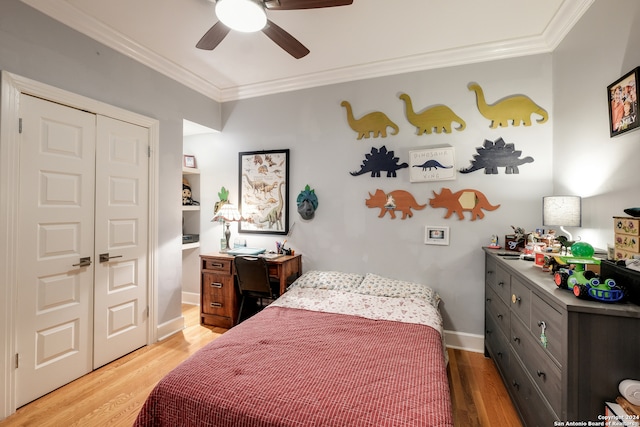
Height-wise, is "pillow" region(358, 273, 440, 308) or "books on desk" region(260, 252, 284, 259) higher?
"books on desk" region(260, 252, 284, 259)

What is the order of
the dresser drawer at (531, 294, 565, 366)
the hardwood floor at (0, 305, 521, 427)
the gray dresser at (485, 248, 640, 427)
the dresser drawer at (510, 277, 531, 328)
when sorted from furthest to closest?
the hardwood floor at (0, 305, 521, 427) < the dresser drawer at (510, 277, 531, 328) < the dresser drawer at (531, 294, 565, 366) < the gray dresser at (485, 248, 640, 427)

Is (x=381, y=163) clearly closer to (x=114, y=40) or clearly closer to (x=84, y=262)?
(x=114, y=40)

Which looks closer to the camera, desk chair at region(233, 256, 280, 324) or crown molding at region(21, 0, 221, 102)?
crown molding at region(21, 0, 221, 102)

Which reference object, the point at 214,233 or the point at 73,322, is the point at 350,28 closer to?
the point at 214,233

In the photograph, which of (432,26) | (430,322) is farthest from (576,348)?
(432,26)

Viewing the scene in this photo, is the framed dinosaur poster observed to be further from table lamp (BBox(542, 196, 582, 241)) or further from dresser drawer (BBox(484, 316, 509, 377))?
dresser drawer (BBox(484, 316, 509, 377))

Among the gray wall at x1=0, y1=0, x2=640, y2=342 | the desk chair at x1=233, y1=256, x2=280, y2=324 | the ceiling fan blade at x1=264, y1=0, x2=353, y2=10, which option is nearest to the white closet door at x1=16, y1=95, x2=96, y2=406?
the gray wall at x1=0, y1=0, x2=640, y2=342

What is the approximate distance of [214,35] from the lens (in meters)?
1.98

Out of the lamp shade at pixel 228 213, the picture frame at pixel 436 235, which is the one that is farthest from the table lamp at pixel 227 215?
the picture frame at pixel 436 235

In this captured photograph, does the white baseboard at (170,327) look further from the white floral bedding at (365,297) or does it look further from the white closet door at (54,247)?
the white floral bedding at (365,297)

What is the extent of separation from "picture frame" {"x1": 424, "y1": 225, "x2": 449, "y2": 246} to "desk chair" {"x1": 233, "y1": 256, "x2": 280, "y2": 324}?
64.6 inches

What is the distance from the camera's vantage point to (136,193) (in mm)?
2658

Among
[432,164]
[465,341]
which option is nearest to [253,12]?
[432,164]

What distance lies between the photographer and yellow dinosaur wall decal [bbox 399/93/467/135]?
275 cm
